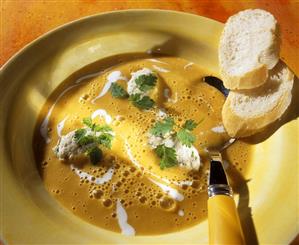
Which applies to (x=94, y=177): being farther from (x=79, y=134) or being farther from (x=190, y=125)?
(x=190, y=125)

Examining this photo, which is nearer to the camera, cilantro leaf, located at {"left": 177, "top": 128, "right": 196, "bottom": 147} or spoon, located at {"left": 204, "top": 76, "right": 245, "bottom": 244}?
spoon, located at {"left": 204, "top": 76, "right": 245, "bottom": 244}

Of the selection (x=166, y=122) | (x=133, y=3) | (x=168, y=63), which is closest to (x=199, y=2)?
(x=133, y=3)

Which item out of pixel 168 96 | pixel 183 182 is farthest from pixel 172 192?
pixel 168 96

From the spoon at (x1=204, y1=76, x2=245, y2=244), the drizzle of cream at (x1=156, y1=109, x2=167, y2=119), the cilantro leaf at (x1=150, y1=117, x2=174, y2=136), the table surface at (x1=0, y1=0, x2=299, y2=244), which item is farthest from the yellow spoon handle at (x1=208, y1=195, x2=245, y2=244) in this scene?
the table surface at (x1=0, y1=0, x2=299, y2=244)

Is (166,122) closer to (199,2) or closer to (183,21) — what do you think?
(183,21)

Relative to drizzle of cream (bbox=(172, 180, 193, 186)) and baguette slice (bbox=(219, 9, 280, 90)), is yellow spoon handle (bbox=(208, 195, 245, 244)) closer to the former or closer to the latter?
drizzle of cream (bbox=(172, 180, 193, 186))
